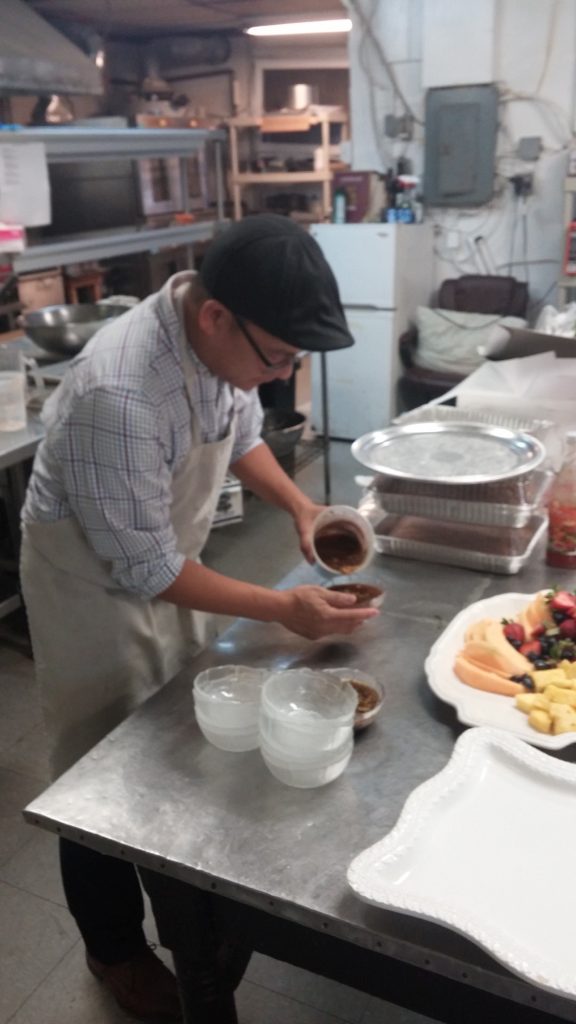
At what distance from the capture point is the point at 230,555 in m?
3.43

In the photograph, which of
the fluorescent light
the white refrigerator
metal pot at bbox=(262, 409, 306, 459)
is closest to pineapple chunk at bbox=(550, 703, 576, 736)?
metal pot at bbox=(262, 409, 306, 459)

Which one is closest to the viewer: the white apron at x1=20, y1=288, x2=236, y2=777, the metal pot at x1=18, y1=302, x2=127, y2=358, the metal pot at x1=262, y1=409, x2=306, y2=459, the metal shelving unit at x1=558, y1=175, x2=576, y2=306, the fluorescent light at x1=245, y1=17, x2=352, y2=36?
the white apron at x1=20, y1=288, x2=236, y2=777

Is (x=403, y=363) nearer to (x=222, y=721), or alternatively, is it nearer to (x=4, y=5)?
(x=4, y=5)

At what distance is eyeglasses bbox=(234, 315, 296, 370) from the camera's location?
3.71 ft

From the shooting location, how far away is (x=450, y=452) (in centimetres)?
162

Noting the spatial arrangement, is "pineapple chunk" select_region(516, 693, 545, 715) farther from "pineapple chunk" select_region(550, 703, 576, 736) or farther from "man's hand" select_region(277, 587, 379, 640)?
"man's hand" select_region(277, 587, 379, 640)

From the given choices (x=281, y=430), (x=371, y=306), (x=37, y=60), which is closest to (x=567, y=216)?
(x=371, y=306)

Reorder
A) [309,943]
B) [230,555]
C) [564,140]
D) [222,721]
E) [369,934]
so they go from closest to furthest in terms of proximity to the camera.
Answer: [369,934] → [309,943] → [222,721] → [230,555] → [564,140]

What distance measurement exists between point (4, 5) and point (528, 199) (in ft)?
10.7

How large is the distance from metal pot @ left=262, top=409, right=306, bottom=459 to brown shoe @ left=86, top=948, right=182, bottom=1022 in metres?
2.48

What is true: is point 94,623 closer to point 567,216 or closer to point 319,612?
point 319,612

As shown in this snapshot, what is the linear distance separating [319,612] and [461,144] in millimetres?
4168

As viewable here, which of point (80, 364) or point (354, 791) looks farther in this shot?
point (80, 364)

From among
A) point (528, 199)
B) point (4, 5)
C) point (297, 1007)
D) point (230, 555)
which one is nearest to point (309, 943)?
point (297, 1007)
